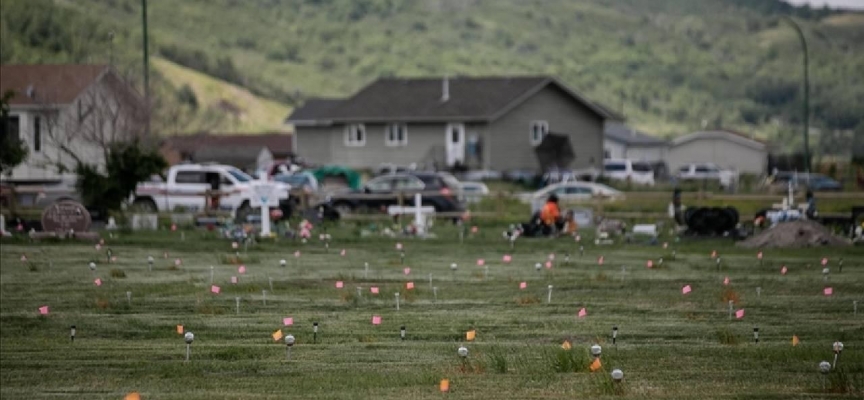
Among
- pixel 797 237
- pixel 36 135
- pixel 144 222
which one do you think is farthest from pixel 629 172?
pixel 797 237

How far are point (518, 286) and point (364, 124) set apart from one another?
185ft

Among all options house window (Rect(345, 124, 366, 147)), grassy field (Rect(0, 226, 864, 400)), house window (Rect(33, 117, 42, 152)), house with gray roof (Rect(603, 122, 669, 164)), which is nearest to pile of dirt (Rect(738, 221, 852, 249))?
grassy field (Rect(0, 226, 864, 400))

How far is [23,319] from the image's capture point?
68.9 feet

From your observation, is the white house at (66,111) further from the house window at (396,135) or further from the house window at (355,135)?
the house window at (355,135)

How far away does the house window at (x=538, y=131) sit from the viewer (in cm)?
7831

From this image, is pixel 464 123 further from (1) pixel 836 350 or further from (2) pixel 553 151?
(1) pixel 836 350

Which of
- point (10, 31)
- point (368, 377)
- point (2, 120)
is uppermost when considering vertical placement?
point (10, 31)

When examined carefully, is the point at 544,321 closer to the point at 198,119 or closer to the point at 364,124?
the point at 364,124

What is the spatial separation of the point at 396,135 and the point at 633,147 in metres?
30.0

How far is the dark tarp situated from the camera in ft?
254

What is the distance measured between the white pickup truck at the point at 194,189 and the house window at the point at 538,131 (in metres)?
30.9

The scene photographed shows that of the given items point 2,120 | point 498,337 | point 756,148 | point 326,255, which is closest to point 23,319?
point 498,337

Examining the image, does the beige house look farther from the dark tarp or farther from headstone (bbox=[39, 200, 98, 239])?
headstone (bbox=[39, 200, 98, 239])

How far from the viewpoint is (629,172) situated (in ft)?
261
